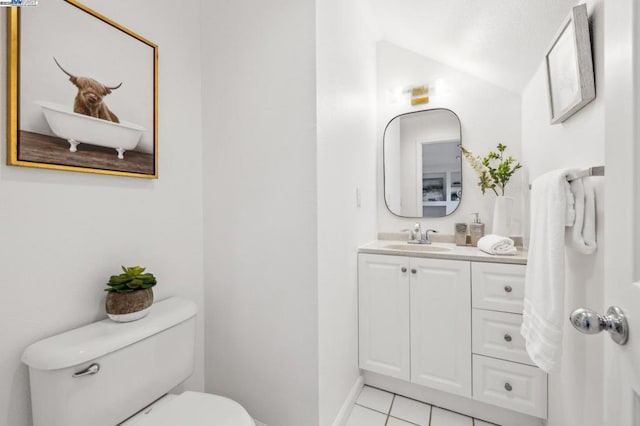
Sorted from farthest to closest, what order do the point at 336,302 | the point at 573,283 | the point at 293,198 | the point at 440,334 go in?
1. the point at 440,334
2. the point at 336,302
3. the point at 293,198
4. the point at 573,283

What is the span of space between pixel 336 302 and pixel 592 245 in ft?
3.40

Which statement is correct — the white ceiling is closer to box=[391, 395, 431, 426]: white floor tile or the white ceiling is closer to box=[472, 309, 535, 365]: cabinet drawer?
box=[472, 309, 535, 365]: cabinet drawer

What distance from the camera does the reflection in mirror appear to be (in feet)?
6.70

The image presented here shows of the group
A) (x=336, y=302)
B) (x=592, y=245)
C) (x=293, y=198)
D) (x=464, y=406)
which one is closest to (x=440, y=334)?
(x=464, y=406)

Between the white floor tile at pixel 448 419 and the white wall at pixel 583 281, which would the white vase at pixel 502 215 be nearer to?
the white wall at pixel 583 281

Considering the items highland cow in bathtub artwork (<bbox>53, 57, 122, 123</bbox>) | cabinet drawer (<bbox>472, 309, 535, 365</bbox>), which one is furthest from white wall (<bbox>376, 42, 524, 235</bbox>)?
highland cow in bathtub artwork (<bbox>53, 57, 122, 123</bbox>)

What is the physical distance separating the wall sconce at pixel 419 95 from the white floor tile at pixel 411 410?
206 centimetres

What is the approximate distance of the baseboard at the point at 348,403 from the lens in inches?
57.0

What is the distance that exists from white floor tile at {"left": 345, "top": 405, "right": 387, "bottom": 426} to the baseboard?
0.09 feet

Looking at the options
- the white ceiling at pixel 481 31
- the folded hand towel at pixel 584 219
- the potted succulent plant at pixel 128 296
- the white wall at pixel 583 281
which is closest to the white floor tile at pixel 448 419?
the white wall at pixel 583 281

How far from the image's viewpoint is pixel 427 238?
2.03m

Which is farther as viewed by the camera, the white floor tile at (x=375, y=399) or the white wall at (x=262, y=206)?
the white floor tile at (x=375, y=399)

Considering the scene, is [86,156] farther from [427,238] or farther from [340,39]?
[427,238]

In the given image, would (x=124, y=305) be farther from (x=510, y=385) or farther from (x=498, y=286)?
(x=510, y=385)
